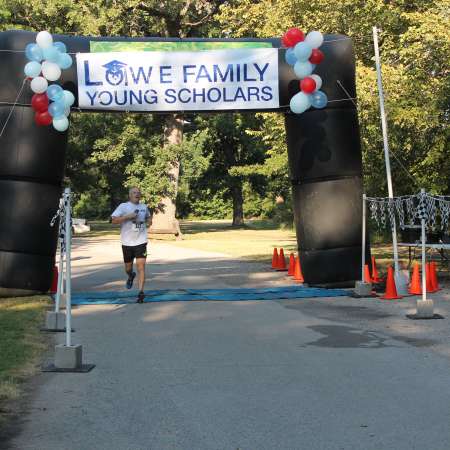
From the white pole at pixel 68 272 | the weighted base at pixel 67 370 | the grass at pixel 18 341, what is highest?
the white pole at pixel 68 272

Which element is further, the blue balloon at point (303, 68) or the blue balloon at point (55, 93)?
the blue balloon at point (303, 68)

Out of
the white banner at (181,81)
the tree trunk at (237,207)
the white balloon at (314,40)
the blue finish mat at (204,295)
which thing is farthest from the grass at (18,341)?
the tree trunk at (237,207)

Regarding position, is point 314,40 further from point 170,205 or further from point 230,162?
point 230,162

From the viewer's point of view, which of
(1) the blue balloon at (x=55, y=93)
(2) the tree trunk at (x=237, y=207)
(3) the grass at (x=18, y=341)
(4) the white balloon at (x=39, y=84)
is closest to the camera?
(3) the grass at (x=18, y=341)

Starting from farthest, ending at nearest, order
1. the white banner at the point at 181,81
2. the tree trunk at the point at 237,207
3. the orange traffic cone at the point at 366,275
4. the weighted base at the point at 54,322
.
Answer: the tree trunk at the point at 237,207, the orange traffic cone at the point at 366,275, the white banner at the point at 181,81, the weighted base at the point at 54,322

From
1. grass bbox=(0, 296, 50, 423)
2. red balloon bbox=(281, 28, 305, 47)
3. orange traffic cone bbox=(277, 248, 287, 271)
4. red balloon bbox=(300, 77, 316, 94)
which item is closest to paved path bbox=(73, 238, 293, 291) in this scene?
orange traffic cone bbox=(277, 248, 287, 271)

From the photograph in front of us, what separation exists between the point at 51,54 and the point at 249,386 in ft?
25.8

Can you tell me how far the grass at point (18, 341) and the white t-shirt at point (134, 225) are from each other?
1.68m

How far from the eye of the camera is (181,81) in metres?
14.3

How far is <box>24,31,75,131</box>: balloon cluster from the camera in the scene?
1289cm

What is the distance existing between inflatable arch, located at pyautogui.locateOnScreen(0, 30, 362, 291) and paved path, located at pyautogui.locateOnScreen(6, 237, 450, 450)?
2778mm

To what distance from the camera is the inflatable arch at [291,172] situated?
44.9ft

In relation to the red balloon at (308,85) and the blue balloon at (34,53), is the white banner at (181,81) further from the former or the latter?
the blue balloon at (34,53)

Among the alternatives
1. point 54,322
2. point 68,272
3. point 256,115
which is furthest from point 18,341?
point 256,115
